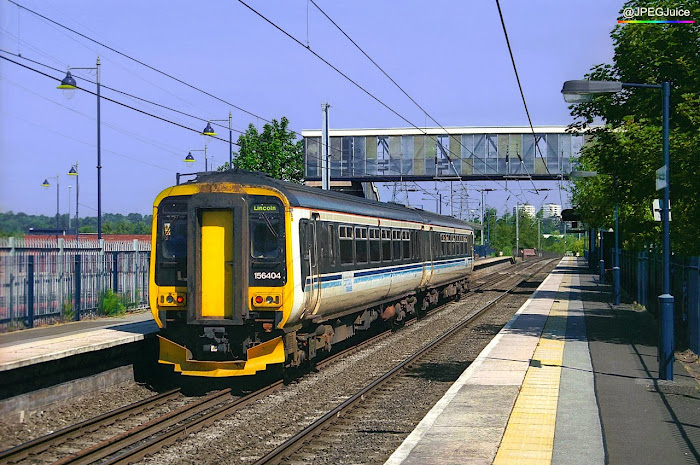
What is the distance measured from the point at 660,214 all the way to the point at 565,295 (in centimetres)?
2255

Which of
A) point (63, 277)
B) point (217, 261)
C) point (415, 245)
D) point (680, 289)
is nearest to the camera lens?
point (217, 261)

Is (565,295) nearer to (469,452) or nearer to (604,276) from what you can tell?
(604,276)

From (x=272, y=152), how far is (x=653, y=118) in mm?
29297

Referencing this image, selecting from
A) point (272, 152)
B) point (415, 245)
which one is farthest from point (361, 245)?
point (272, 152)

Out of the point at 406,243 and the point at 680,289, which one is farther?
the point at 406,243

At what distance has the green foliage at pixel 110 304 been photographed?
22.1 m

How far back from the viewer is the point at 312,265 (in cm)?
1434

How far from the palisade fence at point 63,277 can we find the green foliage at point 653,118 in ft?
44.6

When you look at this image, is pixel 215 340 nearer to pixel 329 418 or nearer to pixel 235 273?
pixel 235 273

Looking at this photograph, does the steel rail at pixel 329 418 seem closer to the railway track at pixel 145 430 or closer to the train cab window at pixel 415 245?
the railway track at pixel 145 430

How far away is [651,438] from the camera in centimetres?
951

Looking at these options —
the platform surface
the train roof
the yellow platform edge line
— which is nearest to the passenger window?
the train roof

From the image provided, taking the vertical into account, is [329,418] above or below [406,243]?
below

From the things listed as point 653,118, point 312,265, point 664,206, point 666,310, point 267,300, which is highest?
point 653,118
